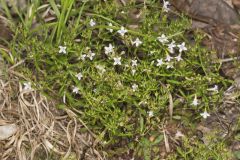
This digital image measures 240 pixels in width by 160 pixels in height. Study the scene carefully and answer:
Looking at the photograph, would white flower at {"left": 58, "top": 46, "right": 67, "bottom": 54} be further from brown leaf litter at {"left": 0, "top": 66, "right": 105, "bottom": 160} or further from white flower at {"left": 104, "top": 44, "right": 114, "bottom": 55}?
brown leaf litter at {"left": 0, "top": 66, "right": 105, "bottom": 160}

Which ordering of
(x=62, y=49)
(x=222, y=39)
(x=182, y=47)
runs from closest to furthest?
(x=62, y=49) → (x=182, y=47) → (x=222, y=39)

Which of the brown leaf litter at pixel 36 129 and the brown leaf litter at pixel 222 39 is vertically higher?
the brown leaf litter at pixel 222 39

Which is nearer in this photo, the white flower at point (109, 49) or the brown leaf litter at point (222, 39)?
the white flower at point (109, 49)

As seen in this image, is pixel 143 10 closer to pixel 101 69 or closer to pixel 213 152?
pixel 101 69

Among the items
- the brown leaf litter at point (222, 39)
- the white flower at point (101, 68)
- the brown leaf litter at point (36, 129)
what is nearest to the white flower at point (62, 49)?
the white flower at point (101, 68)

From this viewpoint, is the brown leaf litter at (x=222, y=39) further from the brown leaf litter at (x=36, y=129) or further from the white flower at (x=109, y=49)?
the brown leaf litter at (x=36, y=129)

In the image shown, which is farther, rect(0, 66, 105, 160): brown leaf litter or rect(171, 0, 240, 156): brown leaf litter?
rect(171, 0, 240, 156): brown leaf litter

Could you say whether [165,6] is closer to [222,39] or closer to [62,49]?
[222,39]

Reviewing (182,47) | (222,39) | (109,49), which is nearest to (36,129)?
(109,49)

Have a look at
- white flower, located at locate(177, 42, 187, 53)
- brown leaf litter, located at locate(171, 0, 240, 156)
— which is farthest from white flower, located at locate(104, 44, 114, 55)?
brown leaf litter, located at locate(171, 0, 240, 156)
